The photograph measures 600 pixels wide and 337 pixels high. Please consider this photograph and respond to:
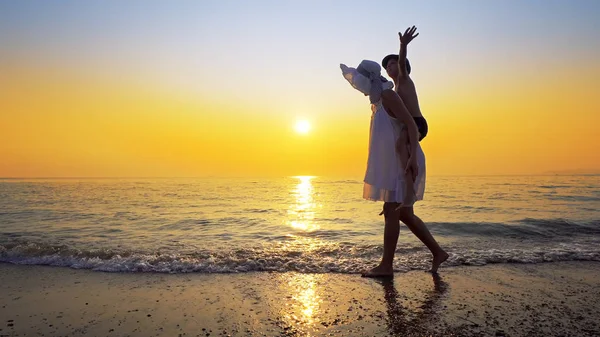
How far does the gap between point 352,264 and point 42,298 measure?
3.22 metres

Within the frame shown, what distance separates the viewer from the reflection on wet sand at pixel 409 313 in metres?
2.39

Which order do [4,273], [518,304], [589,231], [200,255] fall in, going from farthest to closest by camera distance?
[589,231], [200,255], [4,273], [518,304]

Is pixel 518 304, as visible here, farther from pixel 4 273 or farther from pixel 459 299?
pixel 4 273

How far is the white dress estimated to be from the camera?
3.81 metres

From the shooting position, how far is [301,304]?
2965 millimetres

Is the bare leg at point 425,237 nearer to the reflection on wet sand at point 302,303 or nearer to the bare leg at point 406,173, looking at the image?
the bare leg at point 406,173

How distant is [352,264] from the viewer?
4.57 m

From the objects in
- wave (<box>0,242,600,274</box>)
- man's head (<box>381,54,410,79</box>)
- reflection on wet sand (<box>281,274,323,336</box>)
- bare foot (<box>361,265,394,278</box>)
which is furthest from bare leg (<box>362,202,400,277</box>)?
man's head (<box>381,54,410,79</box>)

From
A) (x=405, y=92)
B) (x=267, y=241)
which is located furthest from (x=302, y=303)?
(x=267, y=241)

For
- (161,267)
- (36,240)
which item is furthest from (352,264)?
(36,240)

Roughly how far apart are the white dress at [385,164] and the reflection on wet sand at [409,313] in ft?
3.07

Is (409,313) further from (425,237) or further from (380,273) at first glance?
(425,237)

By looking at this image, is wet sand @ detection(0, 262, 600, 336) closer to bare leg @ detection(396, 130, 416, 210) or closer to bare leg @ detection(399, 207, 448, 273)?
bare leg @ detection(399, 207, 448, 273)

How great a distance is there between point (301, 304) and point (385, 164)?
171cm
